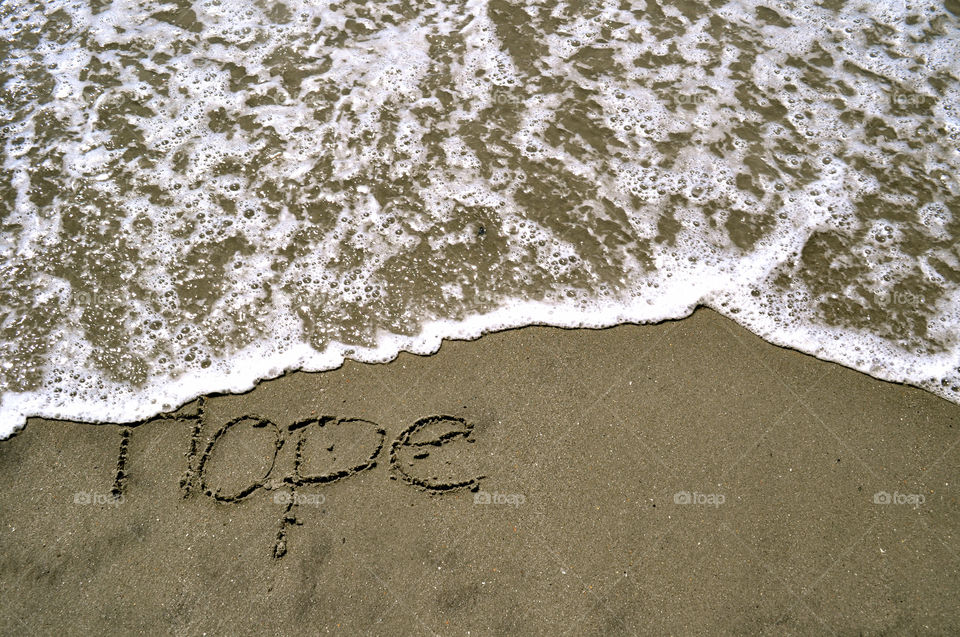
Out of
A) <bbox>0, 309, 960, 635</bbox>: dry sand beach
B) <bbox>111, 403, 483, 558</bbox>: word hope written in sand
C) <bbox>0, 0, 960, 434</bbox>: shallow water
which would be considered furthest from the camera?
<bbox>0, 0, 960, 434</bbox>: shallow water

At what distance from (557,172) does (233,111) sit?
2.57 meters

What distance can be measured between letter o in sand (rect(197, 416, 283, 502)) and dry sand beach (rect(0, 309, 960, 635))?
1cm

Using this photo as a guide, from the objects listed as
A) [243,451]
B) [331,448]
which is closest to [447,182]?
[331,448]

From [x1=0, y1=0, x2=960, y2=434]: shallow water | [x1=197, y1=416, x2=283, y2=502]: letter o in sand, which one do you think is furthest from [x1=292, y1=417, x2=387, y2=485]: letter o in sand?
[x1=0, y1=0, x2=960, y2=434]: shallow water

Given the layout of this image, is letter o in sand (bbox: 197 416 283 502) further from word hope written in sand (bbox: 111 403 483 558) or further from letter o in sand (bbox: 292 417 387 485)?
letter o in sand (bbox: 292 417 387 485)

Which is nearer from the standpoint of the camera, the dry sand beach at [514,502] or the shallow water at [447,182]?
the dry sand beach at [514,502]

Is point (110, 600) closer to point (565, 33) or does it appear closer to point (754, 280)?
point (754, 280)

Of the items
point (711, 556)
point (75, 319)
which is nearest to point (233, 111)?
point (75, 319)

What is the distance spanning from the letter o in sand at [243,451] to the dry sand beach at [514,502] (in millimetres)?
11

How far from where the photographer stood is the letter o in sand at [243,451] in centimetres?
314

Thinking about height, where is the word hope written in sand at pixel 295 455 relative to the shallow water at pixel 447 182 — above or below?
below

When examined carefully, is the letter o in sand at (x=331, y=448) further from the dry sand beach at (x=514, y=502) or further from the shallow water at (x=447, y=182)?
the shallow water at (x=447, y=182)

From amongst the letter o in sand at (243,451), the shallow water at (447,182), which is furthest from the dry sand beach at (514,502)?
the shallow water at (447,182)

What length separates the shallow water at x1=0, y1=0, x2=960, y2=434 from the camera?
367cm
